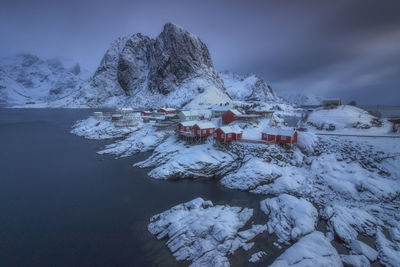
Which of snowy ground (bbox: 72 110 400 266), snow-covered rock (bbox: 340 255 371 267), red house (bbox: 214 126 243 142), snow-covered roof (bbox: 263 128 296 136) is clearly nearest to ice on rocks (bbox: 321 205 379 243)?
snowy ground (bbox: 72 110 400 266)

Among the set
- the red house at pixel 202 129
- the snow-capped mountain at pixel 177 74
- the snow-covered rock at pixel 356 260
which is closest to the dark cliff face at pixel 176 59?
the snow-capped mountain at pixel 177 74

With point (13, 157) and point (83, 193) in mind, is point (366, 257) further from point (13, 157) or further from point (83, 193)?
point (13, 157)

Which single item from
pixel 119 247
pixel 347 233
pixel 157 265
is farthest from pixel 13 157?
pixel 347 233

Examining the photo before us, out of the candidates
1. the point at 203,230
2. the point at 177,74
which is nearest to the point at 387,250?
the point at 203,230

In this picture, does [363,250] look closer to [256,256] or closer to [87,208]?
[256,256]

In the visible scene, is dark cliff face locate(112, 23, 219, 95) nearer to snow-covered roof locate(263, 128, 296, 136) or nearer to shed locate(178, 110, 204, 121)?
shed locate(178, 110, 204, 121)

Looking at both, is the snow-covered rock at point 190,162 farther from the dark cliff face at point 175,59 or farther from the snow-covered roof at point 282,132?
the dark cliff face at point 175,59
